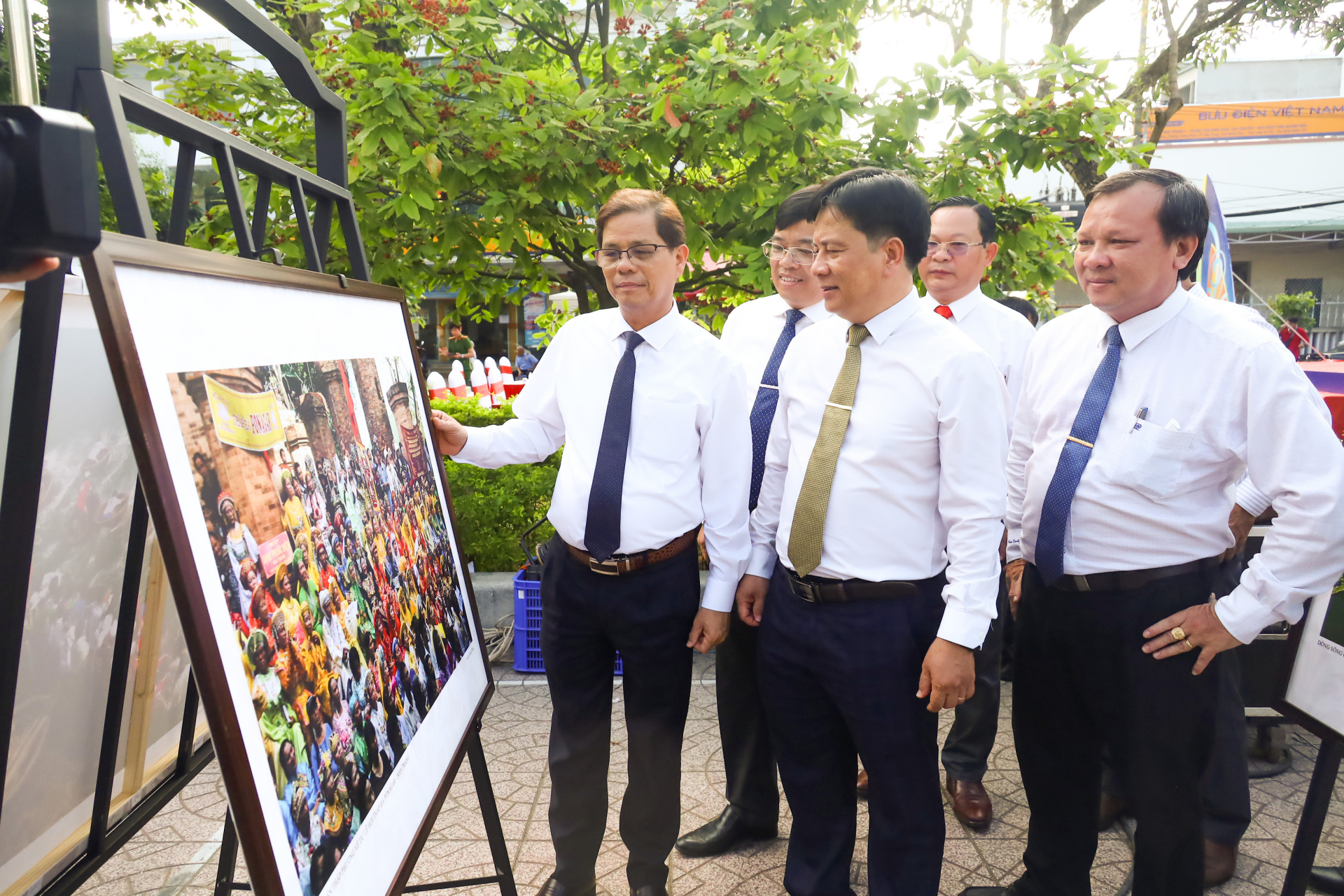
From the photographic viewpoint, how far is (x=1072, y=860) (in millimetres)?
2318

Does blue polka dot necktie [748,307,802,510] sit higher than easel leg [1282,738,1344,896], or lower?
higher

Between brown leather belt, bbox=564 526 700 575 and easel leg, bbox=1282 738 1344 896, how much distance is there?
64.8 inches

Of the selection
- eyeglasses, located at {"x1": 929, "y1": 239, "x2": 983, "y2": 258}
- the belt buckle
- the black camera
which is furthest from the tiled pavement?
the black camera

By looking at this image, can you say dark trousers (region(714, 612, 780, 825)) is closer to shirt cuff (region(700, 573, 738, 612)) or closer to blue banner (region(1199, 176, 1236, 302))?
shirt cuff (region(700, 573, 738, 612))

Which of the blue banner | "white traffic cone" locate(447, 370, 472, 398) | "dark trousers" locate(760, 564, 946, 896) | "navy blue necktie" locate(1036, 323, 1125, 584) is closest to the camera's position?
"dark trousers" locate(760, 564, 946, 896)

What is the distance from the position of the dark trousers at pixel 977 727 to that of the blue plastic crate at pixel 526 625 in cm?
170

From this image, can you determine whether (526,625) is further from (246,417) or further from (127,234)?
(127,234)

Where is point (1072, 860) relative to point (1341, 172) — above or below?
below

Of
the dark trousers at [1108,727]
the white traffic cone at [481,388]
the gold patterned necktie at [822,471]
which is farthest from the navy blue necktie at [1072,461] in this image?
the white traffic cone at [481,388]

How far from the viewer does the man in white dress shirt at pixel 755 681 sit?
2816mm

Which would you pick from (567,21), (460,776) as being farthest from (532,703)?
(567,21)

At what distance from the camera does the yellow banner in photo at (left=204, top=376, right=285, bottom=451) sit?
108 centimetres

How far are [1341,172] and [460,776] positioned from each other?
30.9 m

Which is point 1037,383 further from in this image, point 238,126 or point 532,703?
point 238,126
